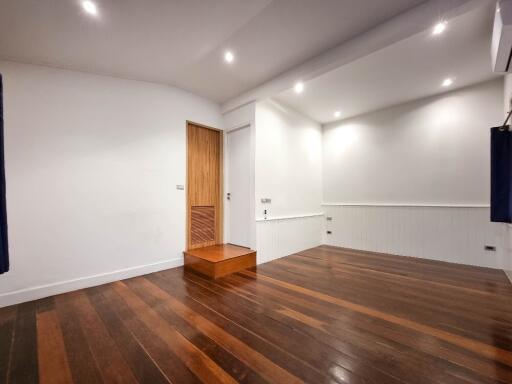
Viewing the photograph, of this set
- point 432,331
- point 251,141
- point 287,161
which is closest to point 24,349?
point 432,331

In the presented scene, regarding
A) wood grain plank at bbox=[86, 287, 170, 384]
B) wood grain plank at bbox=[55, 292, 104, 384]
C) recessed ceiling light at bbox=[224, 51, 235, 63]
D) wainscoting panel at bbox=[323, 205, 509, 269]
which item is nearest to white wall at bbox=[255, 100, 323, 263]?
wainscoting panel at bbox=[323, 205, 509, 269]

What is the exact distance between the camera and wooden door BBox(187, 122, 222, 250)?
4.07 metres

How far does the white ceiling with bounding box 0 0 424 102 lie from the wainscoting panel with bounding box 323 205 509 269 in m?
3.35

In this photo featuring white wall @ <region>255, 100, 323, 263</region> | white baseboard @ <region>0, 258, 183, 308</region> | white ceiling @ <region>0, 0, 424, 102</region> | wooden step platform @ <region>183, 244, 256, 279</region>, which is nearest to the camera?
white ceiling @ <region>0, 0, 424, 102</region>

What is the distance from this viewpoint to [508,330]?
1.93m

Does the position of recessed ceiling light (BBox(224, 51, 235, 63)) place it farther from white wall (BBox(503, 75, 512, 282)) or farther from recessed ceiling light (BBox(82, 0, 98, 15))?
white wall (BBox(503, 75, 512, 282))

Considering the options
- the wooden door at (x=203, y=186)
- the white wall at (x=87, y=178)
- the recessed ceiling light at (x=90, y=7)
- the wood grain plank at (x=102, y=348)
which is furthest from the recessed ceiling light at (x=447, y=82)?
the wood grain plank at (x=102, y=348)

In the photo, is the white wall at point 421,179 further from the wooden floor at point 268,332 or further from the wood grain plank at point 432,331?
the wood grain plank at point 432,331

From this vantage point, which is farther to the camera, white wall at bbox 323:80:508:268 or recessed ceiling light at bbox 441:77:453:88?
white wall at bbox 323:80:508:268

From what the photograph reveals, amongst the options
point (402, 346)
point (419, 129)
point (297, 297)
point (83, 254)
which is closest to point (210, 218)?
point (83, 254)

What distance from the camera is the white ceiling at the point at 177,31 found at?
209 centimetres

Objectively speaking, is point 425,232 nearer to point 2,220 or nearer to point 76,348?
point 76,348

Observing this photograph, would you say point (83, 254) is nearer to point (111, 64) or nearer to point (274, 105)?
point (111, 64)

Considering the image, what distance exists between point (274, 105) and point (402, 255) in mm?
3802
